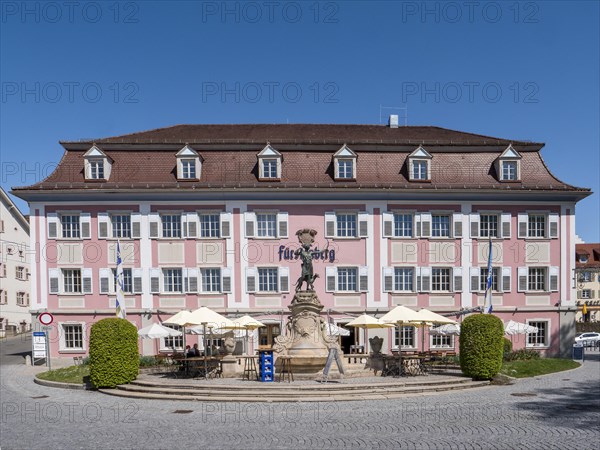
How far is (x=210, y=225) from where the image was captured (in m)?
32.7

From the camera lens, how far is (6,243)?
53.9 m

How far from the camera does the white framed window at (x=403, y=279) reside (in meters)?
33.1

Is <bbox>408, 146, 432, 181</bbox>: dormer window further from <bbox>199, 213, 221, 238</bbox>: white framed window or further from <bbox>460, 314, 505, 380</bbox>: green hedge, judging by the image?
<bbox>460, 314, 505, 380</bbox>: green hedge

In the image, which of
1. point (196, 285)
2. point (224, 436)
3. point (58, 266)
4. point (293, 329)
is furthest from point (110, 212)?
point (224, 436)

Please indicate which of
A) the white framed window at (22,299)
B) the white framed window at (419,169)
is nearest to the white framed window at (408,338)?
the white framed window at (419,169)

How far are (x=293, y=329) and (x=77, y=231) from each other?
16.0 m

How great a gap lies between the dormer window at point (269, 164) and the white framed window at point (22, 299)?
34.9 meters

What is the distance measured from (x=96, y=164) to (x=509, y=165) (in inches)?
926

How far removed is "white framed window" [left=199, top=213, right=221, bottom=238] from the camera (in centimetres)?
3259

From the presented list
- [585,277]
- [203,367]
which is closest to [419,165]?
[203,367]

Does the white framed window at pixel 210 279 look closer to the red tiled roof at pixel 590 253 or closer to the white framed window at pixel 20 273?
the white framed window at pixel 20 273

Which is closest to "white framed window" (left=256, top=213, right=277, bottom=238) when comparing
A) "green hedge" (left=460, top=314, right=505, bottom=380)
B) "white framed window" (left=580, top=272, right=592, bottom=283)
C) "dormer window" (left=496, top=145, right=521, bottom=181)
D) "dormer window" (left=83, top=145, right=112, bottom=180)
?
"dormer window" (left=83, top=145, right=112, bottom=180)

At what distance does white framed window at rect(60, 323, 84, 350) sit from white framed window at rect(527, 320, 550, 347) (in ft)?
82.3

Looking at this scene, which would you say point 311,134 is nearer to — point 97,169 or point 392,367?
point 97,169
